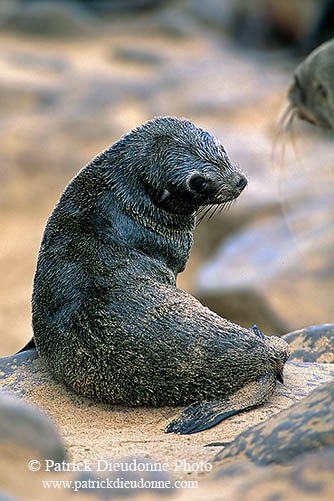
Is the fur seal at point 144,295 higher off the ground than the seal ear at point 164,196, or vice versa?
the seal ear at point 164,196

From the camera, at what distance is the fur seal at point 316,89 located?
7.89 meters

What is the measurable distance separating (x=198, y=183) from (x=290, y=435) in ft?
4.70

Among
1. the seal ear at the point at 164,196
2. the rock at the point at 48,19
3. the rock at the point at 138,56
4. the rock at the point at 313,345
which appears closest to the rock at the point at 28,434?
the seal ear at the point at 164,196

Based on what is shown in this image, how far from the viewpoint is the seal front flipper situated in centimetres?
316

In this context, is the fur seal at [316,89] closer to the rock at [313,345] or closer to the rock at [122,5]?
the rock at [313,345]

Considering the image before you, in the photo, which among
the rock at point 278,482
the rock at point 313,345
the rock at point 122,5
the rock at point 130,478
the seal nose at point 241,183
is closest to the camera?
the rock at point 278,482

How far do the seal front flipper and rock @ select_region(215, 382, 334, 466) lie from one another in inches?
26.6

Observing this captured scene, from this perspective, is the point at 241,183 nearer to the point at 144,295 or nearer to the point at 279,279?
the point at 144,295

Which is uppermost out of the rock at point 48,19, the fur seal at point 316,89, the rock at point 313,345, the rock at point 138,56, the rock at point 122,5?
the rock at point 122,5

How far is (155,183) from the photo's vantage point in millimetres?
3414

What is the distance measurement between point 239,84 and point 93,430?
41.2ft

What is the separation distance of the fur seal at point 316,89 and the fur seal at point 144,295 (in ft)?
15.7

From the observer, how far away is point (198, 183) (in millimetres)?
3430

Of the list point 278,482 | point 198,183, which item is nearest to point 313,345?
point 198,183
